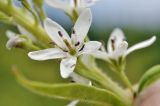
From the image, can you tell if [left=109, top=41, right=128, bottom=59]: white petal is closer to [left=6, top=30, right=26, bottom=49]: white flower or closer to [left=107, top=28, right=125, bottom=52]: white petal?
[left=107, top=28, right=125, bottom=52]: white petal

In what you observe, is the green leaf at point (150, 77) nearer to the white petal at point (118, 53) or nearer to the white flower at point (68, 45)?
the white petal at point (118, 53)

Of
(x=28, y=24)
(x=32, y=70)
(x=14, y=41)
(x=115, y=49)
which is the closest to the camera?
(x=14, y=41)

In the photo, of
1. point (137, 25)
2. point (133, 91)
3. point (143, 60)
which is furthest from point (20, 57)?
point (133, 91)

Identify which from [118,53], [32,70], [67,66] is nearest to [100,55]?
[118,53]

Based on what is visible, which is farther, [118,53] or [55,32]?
[118,53]

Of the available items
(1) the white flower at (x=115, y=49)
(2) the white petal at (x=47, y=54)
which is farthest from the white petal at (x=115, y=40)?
(2) the white petal at (x=47, y=54)

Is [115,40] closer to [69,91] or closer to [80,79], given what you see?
[80,79]
